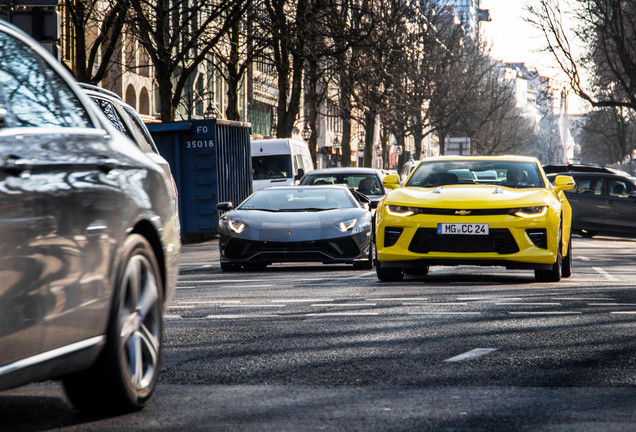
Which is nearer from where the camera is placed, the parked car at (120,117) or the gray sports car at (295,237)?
the parked car at (120,117)

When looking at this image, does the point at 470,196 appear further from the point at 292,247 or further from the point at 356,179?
the point at 356,179

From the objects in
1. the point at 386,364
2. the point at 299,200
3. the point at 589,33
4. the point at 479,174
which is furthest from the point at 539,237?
the point at 589,33

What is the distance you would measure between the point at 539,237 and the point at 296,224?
409 centimetres

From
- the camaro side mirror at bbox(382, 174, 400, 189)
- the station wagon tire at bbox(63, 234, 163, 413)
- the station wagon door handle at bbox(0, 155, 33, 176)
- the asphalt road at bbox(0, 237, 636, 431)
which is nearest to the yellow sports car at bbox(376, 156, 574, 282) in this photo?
the asphalt road at bbox(0, 237, 636, 431)

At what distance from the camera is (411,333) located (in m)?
8.26

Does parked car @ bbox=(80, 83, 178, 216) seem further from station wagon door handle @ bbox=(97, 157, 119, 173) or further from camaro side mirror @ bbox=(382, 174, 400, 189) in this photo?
camaro side mirror @ bbox=(382, 174, 400, 189)

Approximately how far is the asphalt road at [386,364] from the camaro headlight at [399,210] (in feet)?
3.09

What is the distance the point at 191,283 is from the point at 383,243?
2.33 metres

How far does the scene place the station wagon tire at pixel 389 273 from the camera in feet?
44.2

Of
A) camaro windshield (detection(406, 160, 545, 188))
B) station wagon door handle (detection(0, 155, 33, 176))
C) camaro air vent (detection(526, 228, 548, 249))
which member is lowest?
camaro air vent (detection(526, 228, 548, 249))

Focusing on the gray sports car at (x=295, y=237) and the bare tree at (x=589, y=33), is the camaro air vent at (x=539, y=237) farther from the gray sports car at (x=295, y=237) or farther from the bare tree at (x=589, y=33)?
the bare tree at (x=589, y=33)

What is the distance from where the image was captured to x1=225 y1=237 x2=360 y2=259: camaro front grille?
1588 cm

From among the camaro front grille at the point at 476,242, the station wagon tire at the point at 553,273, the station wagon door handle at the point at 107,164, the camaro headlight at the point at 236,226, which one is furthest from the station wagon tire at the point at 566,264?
the station wagon door handle at the point at 107,164

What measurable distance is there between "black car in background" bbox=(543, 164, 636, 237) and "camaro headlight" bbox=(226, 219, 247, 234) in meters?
15.8
